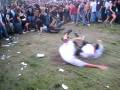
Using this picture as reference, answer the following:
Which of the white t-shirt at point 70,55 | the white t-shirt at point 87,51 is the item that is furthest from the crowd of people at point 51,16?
the white t-shirt at point 87,51

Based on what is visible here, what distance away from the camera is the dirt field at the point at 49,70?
9531 mm

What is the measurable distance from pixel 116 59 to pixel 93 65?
1.41m

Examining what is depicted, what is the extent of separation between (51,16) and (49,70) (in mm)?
9881

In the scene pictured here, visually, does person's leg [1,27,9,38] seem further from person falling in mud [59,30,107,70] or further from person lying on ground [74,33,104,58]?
person lying on ground [74,33,104,58]

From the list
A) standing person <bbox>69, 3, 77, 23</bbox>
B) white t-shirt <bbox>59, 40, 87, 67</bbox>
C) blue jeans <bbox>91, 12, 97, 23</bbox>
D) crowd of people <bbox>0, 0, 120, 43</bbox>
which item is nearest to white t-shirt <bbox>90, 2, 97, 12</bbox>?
crowd of people <bbox>0, 0, 120, 43</bbox>

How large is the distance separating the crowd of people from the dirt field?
254 centimetres

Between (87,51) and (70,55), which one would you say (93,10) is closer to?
(87,51)

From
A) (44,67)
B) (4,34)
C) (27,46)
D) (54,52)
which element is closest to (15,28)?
(4,34)

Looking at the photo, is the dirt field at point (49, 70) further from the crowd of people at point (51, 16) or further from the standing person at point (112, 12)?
the standing person at point (112, 12)

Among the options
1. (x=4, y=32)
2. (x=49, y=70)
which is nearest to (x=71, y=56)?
(x=49, y=70)

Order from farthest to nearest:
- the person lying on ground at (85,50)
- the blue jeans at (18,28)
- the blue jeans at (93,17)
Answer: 1. the blue jeans at (93,17)
2. the blue jeans at (18,28)
3. the person lying on ground at (85,50)

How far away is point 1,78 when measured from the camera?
33.9ft

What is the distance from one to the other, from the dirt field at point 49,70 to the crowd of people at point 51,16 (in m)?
2.54

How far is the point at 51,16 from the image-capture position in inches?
798
